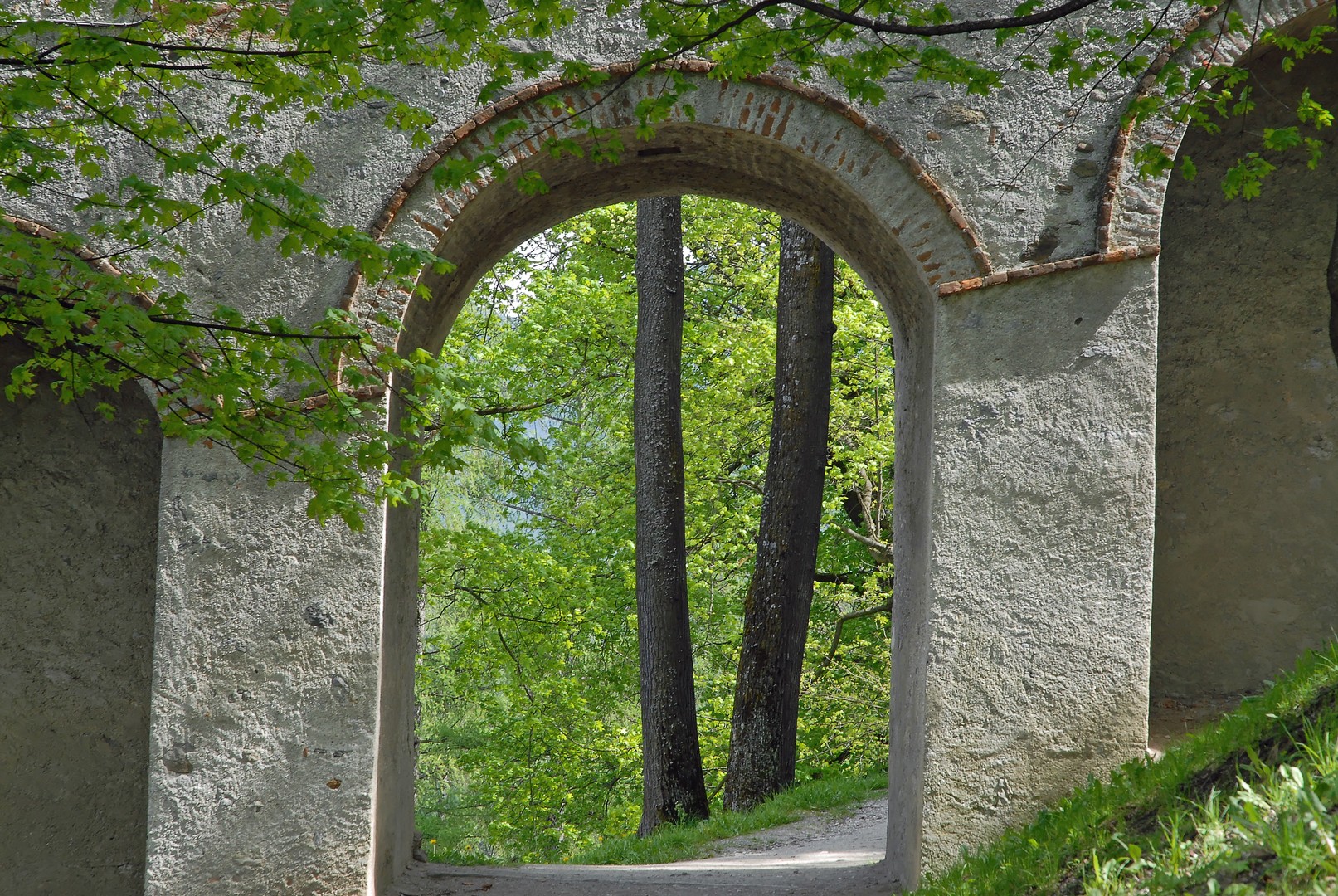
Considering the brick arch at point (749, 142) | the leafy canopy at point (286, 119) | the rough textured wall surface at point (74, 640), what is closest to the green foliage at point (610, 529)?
the rough textured wall surface at point (74, 640)

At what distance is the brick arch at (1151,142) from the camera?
A: 515cm

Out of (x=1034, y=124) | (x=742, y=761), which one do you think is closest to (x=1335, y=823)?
(x=1034, y=124)

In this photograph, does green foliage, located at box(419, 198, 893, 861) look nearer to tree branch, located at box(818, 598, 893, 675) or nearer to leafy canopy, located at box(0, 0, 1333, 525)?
tree branch, located at box(818, 598, 893, 675)

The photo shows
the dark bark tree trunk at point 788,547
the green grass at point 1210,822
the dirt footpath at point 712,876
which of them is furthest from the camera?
the dark bark tree trunk at point 788,547

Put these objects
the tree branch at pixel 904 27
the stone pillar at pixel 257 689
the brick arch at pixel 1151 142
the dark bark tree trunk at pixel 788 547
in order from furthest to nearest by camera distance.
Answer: the dark bark tree trunk at pixel 788 547, the brick arch at pixel 1151 142, the stone pillar at pixel 257 689, the tree branch at pixel 904 27

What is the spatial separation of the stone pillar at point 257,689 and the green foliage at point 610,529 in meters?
7.31

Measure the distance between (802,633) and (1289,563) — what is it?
415 centimetres

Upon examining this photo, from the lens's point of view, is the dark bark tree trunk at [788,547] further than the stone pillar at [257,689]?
Yes

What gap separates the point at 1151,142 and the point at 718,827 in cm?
589

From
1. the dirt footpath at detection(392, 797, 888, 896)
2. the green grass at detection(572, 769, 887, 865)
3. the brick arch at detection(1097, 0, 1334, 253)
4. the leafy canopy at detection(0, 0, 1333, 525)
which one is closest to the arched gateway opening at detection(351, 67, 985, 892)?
the leafy canopy at detection(0, 0, 1333, 525)

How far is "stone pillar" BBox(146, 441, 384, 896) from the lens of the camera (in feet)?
16.1

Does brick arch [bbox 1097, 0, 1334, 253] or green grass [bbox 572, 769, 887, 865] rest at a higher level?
brick arch [bbox 1097, 0, 1334, 253]

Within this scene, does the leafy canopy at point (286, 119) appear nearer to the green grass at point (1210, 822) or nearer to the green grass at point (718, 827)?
the green grass at point (1210, 822)

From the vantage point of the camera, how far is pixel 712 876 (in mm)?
6527
